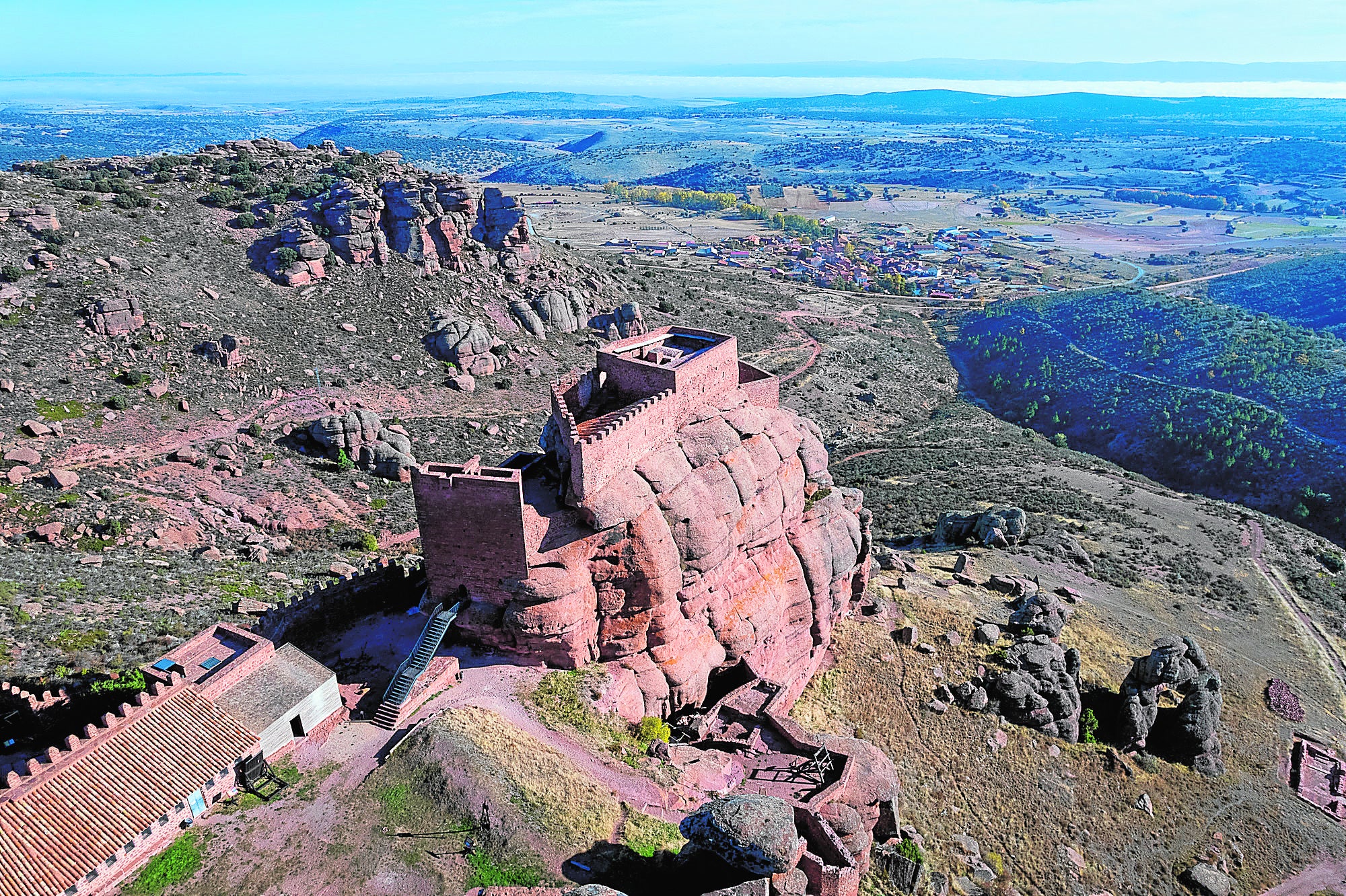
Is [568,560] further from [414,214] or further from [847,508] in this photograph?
[414,214]

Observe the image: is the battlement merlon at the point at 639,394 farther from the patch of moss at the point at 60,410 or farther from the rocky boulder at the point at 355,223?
the rocky boulder at the point at 355,223

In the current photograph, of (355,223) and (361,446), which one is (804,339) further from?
(361,446)

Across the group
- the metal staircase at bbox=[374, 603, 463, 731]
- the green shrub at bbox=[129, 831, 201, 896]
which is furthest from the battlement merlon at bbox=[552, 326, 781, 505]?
the green shrub at bbox=[129, 831, 201, 896]

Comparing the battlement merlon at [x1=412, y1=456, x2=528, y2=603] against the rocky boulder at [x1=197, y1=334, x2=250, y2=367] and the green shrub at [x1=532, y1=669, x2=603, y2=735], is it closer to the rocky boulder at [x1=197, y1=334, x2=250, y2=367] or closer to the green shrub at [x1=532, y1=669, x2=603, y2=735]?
the green shrub at [x1=532, y1=669, x2=603, y2=735]

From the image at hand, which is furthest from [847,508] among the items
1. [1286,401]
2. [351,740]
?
[1286,401]

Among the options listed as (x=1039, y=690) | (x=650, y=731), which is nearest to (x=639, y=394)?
(x=650, y=731)

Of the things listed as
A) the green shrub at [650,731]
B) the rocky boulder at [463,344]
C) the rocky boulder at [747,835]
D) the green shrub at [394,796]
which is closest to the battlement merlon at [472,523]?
the green shrub at [650,731]
